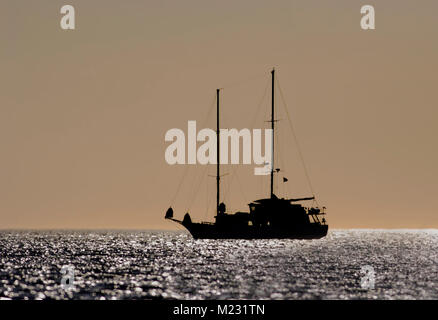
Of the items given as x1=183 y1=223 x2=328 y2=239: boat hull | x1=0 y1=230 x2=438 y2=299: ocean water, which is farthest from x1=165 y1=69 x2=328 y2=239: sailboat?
x1=0 y1=230 x2=438 y2=299: ocean water

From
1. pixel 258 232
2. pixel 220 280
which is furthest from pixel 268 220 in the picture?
pixel 220 280

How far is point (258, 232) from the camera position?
14500 cm

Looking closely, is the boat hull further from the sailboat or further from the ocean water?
the ocean water

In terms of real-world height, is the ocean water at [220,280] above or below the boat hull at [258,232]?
above

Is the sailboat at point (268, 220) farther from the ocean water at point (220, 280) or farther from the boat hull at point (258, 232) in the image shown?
the ocean water at point (220, 280)

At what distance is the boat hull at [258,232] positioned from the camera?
472 ft

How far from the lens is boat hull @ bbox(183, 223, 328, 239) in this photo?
144m

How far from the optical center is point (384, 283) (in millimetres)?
61406

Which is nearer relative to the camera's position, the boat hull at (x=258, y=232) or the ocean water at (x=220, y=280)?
the ocean water at (x=220, y=280)

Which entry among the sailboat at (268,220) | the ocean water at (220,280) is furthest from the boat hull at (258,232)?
the ocean water at (220,280)

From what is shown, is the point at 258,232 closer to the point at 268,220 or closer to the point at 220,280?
the point at 268,220

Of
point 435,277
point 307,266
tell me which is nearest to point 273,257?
point 307,266
